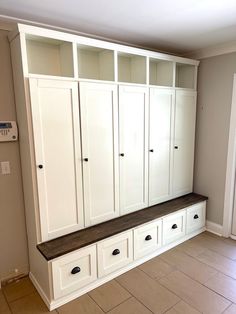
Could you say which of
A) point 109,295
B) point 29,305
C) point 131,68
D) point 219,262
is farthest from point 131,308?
point 131,68

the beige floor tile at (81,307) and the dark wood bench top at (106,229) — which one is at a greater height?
the dark wood bench top at (106,229)

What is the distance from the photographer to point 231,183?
2990mm

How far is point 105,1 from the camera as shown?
68.2 inches

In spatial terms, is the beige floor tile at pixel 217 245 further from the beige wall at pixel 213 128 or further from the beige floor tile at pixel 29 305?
the beige floor tile at pixel 29 305

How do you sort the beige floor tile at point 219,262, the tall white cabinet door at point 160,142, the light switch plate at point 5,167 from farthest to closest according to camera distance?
the tall white cabinet door at point 160,142
the beige floor tile at point 219,262
the light switch plate at point 5,167

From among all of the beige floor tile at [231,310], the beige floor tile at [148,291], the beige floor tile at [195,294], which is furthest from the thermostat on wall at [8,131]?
the beige floor tile at [231,310]

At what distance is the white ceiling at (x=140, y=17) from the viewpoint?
1.77 metres

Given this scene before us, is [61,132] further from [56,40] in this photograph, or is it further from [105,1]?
[105,1]

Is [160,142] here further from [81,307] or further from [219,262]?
[81,307]

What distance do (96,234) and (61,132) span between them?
1.00 m

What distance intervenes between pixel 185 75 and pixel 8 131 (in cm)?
238

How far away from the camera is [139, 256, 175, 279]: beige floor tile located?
237cm

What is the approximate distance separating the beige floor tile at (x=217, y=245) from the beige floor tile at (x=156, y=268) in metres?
0.68

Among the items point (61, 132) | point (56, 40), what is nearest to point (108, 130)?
point (61, 132)
